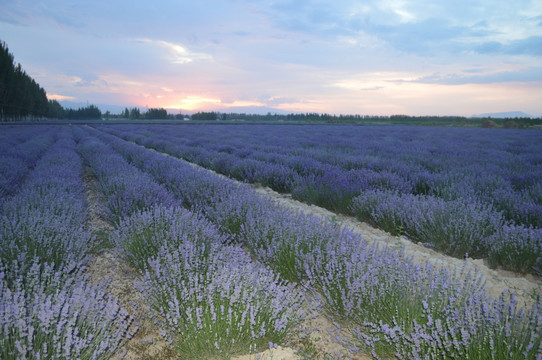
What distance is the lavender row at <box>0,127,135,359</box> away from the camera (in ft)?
4.83

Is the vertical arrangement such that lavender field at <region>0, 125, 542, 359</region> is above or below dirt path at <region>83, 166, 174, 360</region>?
above

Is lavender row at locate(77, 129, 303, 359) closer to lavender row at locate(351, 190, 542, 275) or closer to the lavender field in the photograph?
the lavender field

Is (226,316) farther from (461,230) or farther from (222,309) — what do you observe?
(461,230)

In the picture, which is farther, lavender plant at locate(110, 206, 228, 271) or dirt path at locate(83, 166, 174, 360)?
lavender plant at locate(110, 206, 228, 271)

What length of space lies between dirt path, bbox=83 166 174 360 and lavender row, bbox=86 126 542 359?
1.01m

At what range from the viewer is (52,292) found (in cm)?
207

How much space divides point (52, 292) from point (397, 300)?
7.10 feet

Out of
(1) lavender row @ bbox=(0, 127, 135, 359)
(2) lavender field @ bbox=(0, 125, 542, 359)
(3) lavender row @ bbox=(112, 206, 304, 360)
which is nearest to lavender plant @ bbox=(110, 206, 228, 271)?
(2) lavender field @ bbox=(0, 125, 542, 359)

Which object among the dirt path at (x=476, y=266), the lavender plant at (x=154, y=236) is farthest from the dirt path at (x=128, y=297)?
the dirt path at (x=476, y=266)

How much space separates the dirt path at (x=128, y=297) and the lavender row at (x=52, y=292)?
8 cm

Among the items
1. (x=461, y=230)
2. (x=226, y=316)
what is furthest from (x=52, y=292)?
(x=461, y=230)

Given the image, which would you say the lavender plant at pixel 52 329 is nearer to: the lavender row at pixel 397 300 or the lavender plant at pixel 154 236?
the lavender plant at pixel 154 236

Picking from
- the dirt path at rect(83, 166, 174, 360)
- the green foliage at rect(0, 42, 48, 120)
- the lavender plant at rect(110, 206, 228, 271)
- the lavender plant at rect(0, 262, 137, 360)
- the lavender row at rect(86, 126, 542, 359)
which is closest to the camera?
the lavender plant at rect(0, 262, 137, 360)

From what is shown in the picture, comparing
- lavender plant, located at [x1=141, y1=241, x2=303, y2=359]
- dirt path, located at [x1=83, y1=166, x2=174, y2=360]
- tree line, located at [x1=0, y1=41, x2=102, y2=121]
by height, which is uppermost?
tree line, located at [x1=0, y1=41, x2=102, y2=121]
